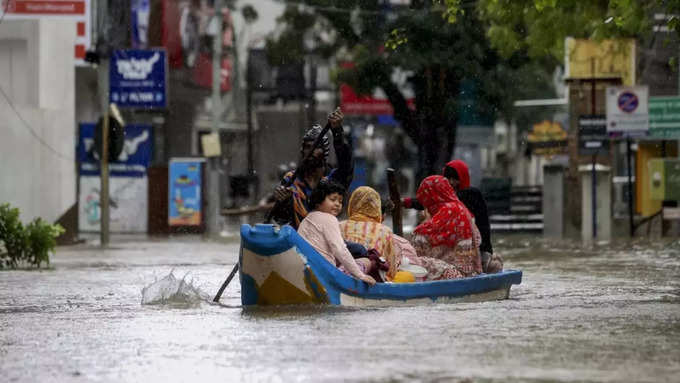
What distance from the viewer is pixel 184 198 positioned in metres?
38.5

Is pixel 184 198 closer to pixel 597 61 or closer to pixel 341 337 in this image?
pixel 597 61

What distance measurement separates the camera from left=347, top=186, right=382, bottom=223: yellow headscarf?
12.8m

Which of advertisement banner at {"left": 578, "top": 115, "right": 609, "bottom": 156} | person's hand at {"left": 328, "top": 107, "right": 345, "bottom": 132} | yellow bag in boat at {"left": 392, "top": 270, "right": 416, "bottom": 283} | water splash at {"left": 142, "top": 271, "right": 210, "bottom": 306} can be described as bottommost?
water splash at {"left": 142, "top": 271, "right": 210, "bottom": 306}

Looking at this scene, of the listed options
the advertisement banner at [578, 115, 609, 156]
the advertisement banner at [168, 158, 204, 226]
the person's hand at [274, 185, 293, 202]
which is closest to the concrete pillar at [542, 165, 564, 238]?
the advertisement banner at [578, 115, 609, 156]

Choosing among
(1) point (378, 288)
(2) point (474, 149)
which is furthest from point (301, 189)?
(2) point (474, 149)

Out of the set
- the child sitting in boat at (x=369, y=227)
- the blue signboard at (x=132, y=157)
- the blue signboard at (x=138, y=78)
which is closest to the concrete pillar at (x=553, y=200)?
the blue signboard at (x=138, y=78)

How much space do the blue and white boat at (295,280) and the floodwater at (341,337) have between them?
0.16m

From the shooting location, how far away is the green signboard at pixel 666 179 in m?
32.4

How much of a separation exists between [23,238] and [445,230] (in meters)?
9.35

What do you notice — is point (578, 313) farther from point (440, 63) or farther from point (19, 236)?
point (440, 63)

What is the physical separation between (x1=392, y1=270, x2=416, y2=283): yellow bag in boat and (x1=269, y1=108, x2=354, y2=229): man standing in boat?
956 mm

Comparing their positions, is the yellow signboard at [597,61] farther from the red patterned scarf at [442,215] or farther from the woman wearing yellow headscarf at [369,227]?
the woman wearing yellow headscarf at [369,227]

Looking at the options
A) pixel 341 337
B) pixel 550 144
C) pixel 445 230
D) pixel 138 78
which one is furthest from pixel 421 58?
pixel 341 337

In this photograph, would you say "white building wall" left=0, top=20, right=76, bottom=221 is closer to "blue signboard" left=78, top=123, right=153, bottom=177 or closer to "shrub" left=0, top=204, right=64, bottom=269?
"shrub" left=0, top=204, right=64, bottom=269
